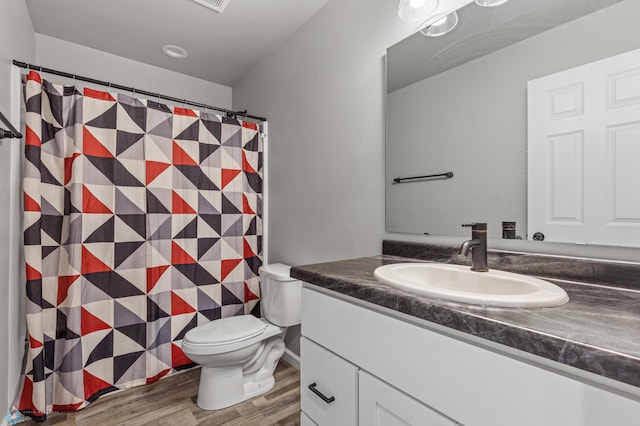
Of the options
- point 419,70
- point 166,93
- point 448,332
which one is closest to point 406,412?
point 448,332

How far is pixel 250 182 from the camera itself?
2.37 meters

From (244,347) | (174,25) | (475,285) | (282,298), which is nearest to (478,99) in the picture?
(475,285)

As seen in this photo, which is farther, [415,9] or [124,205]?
[124,205]

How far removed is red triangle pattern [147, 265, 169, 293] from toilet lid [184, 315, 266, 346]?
0.44 meters

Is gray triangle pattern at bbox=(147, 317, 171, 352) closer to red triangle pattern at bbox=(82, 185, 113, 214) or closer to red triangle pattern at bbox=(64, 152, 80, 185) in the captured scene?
red triangle pattern at bbox=(82, 185, 113, 214)

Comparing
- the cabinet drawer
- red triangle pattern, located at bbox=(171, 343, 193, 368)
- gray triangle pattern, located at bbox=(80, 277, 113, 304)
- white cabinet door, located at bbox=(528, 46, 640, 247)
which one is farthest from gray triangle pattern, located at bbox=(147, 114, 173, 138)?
white cabinet door, located at bbox=(528, 46, 640, 247)

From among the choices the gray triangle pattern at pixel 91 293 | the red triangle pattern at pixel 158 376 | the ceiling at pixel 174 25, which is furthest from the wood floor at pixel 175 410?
the ceiling at pixel 174 25

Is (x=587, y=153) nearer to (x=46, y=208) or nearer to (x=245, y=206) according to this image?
(x=245, y=206)

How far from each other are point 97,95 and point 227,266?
1.36 m

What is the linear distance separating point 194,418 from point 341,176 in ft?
5.05

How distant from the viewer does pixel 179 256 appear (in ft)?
6.67

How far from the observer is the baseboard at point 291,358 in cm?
204

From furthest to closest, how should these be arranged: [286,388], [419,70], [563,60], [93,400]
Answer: [286,388] → [93,400] → [419,70] → [563,60]

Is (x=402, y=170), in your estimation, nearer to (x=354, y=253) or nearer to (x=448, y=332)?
(x=354, y=253)
